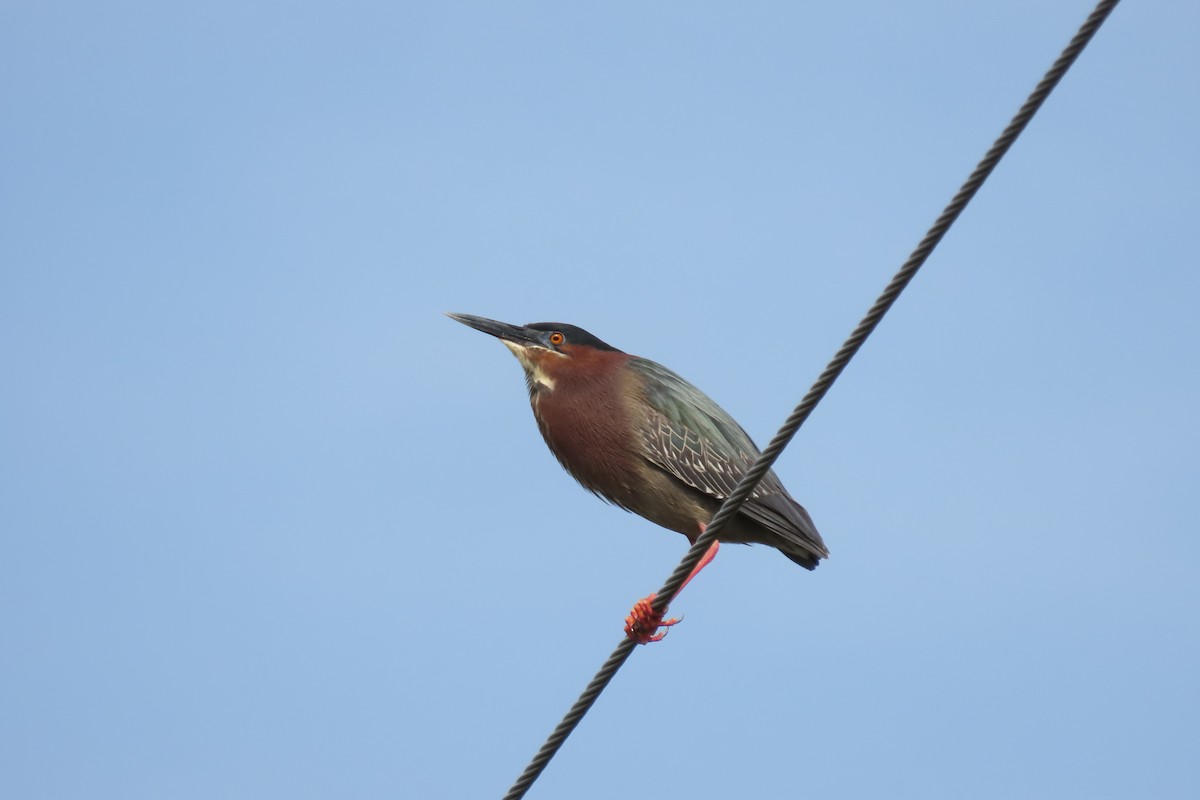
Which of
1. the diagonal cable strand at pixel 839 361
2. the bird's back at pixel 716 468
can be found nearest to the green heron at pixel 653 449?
the bird's back at pixel 716 468

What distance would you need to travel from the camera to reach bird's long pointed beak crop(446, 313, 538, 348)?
30.8 feet

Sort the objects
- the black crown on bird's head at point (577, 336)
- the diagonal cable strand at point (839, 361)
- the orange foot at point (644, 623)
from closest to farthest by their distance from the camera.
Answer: the diagonal cable strand at point (839, 361)
the orange foot at point (644, 623)
the black crown on bird's head at point (577, 336)

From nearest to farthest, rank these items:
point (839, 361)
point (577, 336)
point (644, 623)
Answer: point (839, 361), point (644, 623), point (577, 336)

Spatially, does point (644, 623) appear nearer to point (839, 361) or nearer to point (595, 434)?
point (595, 434)

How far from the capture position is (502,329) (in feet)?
31.0

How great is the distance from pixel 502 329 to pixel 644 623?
2.63 m

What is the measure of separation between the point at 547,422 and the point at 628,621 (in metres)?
1.74

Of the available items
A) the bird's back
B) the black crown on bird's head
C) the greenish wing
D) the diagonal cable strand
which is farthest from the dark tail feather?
the diagonal cable strand

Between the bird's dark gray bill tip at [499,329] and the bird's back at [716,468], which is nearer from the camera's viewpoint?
the bird's back at [716,468]

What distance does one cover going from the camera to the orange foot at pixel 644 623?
761cm

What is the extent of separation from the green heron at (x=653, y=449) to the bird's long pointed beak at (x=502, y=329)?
0.19 m

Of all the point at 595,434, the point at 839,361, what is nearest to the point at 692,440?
the point at 595,434

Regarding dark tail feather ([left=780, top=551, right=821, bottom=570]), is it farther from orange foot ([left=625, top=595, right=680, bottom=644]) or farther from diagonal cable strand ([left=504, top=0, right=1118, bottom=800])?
diagonal cable strand ([left=504, top=0, right=1118, bottom=800])

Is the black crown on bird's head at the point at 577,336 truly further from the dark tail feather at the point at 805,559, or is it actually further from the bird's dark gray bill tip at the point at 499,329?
the dark tail feather at the point at 805,559
